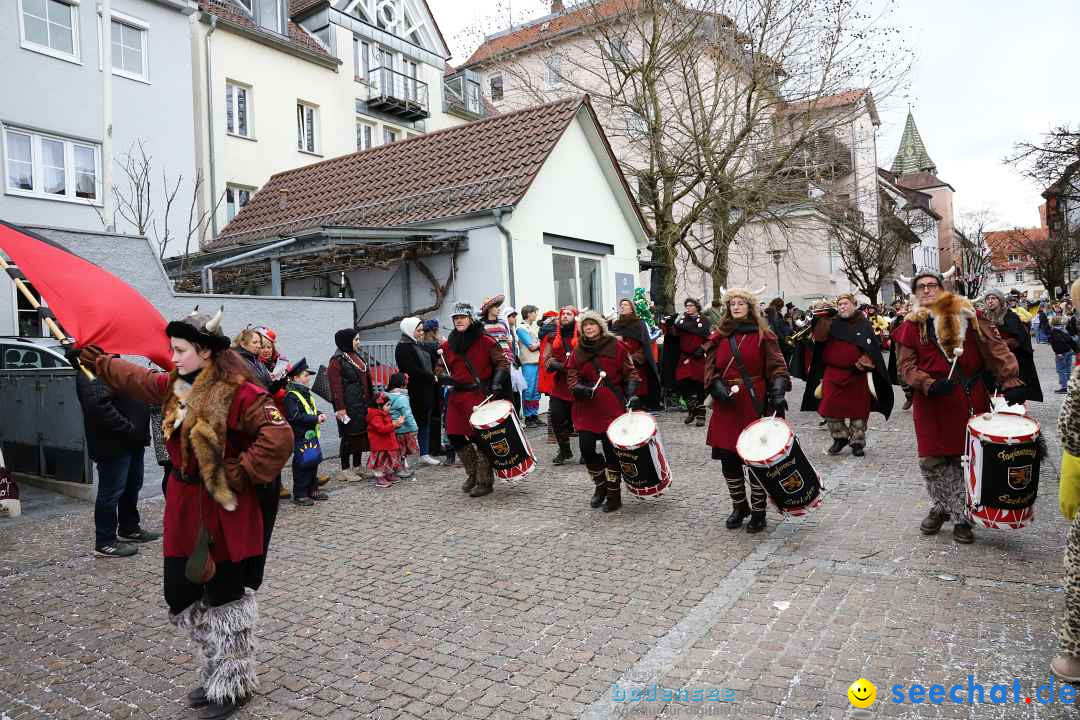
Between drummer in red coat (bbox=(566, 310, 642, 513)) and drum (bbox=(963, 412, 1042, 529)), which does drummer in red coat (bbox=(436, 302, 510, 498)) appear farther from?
drum (bbox=(963, 412, 1042, 529))

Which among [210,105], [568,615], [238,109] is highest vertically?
[238,109]

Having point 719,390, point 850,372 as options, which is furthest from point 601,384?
point 850,372

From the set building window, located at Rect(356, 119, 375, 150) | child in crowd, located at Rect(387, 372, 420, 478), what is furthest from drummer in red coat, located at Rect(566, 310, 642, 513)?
building window, located at Rect(356, 119, 375, 150)

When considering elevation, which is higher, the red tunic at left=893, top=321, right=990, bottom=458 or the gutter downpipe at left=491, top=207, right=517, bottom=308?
the gutter downpipe at left=491, top=207, right=517, bottom=308

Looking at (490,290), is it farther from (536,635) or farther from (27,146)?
(27,146)

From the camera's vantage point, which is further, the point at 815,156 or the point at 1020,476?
the point at 815,156

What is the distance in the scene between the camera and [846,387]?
880 cm

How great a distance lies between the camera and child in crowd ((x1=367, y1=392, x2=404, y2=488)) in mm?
8484

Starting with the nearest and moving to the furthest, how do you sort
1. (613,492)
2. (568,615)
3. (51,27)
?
1. (568,615)
2. (613,492)
3. (51,27)

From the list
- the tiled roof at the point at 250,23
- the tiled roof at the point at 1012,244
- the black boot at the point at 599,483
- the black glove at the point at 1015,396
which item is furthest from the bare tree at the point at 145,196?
the tiled roof at the point at 1012,244

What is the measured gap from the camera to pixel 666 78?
21312 millimetres

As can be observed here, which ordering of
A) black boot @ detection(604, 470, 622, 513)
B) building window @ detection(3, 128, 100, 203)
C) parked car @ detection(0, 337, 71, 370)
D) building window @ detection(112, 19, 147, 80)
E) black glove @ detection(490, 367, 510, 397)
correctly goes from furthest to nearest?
building window @ detection(112, 19, 147, 80) → building window @ detection(3, 128, 100, 203) → parked car @ detection(0, 337, 71, 370) → black glove @ detection(490, 367, 510, 397) → black boot @ detection(604, 470, 622, 513)

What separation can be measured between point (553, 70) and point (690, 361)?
39.7 ft

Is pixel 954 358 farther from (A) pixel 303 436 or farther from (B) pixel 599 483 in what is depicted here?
(A) pixel 303 436
